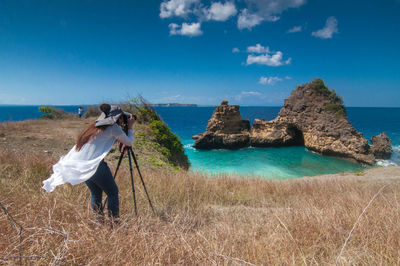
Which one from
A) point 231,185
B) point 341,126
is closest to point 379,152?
point 341,126

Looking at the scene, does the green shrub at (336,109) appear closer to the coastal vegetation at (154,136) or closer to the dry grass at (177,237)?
the coastal vegetation at (154,136)

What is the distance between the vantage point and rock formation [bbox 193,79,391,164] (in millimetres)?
22953

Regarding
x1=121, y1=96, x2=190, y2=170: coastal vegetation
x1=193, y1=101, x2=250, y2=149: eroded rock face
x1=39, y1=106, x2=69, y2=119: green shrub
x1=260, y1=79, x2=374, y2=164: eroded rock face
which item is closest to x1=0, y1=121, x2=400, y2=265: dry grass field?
x1=121, y1=96, x2=190, y2=170: coastal vegetation

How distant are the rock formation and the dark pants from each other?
2708 centimetres

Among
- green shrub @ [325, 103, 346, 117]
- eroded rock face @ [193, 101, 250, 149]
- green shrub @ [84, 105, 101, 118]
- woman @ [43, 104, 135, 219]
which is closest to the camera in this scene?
woman @ [43, 104, 135, 219]

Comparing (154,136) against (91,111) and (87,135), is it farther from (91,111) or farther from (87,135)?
(91,111)

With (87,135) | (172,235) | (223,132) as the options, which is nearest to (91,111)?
(87,135)

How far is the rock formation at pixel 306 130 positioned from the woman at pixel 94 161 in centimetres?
2718

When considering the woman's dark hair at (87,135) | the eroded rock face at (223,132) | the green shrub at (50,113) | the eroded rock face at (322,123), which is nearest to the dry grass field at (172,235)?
the woman's dark hair at (87,135)

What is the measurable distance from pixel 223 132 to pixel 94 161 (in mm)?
30000

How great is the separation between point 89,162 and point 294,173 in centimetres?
2163

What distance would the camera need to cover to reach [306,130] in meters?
28.1

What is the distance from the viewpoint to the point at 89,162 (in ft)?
7.21

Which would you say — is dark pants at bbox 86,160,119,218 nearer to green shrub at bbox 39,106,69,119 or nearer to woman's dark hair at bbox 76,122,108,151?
woman's dark hair at bbox 76,122,108,151
